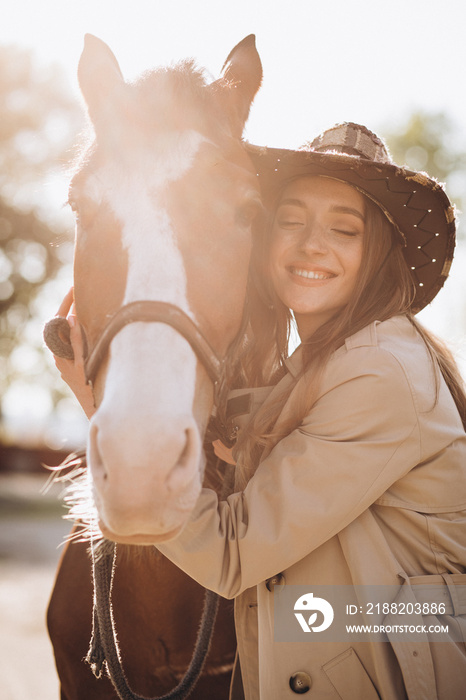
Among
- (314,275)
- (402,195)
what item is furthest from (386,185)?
(314,275)

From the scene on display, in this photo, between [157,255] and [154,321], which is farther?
[157,255]

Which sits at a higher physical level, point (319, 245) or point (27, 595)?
point (319, 245)

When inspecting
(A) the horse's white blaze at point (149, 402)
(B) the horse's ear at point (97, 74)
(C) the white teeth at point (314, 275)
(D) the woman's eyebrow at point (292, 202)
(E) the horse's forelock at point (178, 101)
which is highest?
(B) the horse's ear at point (97, 74)

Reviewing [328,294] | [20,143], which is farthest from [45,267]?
[328,294]

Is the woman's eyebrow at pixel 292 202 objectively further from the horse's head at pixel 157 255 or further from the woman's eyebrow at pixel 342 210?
the horse's head at pixel 157 255

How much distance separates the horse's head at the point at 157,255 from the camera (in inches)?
58.2

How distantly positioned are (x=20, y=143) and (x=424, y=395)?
68.2ft

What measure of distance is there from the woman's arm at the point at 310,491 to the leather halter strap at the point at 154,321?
0.47 metres

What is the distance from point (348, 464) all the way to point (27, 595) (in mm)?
7721

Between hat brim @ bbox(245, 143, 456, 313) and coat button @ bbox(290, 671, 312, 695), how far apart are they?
162 centimetres

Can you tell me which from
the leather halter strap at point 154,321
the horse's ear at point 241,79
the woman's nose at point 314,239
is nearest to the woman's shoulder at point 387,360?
the woman's nose at point 314,239

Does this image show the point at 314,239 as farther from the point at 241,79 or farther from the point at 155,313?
the point at 155,313

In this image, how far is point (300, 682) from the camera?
6.57 feet

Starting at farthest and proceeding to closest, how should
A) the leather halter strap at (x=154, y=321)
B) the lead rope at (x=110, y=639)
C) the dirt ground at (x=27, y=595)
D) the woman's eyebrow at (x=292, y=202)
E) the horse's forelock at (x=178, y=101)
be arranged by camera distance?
the dirt ground at (x=27, y=595) → the woman's eyebrow at (x=292, y=202) → the lead rope at (x=110, y=639) → the horse's forelock at (x=178, y=101) → the leather halter strap at (x=154, y=321)
